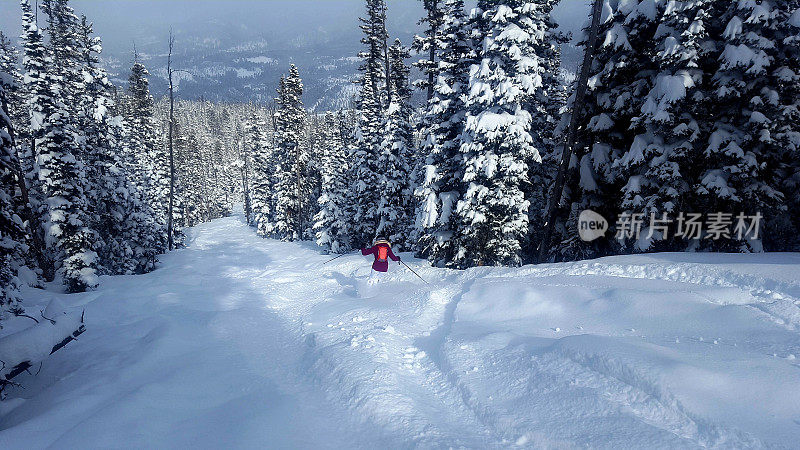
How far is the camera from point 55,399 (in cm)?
696

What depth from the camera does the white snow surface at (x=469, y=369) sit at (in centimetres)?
468

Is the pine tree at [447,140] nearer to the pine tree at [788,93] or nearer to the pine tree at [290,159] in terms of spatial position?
the pine tree at [788,93]

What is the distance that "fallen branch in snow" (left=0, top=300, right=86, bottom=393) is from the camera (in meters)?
7.06

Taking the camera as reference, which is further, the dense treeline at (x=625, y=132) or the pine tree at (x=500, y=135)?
the pine tree at (x=500, y=135)

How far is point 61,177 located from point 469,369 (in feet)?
67.6

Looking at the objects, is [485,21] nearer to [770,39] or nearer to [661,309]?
[770,39]

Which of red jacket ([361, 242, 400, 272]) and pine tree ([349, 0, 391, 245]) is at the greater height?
pine tree ([349, 0, 391, 245])

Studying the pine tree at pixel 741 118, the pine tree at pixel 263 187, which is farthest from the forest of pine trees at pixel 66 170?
the pine tree at pixel 741 118

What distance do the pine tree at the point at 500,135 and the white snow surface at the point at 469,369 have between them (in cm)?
318

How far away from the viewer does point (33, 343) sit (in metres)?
7.51

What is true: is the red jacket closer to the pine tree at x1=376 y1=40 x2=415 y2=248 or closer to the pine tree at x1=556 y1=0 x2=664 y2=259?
the pine tree at x1=556 y1=0 x2=664 y2=259

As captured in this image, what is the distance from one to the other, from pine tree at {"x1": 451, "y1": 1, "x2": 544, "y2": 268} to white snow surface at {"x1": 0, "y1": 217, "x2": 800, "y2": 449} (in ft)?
10.4

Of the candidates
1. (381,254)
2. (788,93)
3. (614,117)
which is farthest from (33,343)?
(788,93)

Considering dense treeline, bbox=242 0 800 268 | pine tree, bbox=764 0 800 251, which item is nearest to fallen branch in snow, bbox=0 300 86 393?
dense treeline, bbox=242 0 800 268
